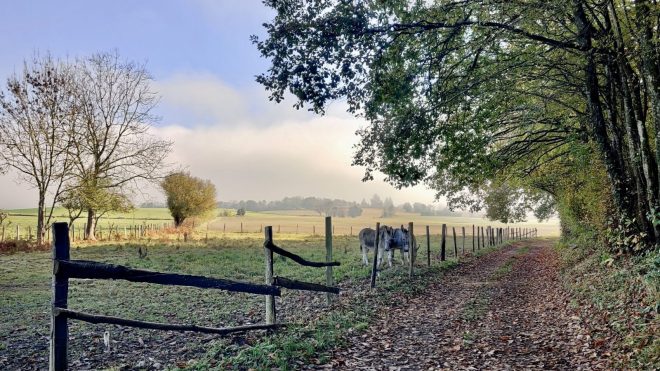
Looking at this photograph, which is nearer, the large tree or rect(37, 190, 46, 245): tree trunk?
the large tree

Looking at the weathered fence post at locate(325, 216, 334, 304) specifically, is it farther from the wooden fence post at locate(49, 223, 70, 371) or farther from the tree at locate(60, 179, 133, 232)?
the tree at locate(60, 179, 133, 232)

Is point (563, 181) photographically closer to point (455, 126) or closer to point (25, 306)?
point (455, 126)

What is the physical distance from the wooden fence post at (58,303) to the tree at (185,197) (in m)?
45.7

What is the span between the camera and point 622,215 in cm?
1230

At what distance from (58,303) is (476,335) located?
676 cm

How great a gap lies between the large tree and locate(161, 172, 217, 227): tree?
39037mm

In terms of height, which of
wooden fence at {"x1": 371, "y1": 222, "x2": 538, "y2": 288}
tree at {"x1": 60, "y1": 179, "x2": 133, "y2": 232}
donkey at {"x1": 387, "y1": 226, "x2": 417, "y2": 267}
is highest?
tree at {"x1": 60, "y1": 179, "x2": 133, "y2": 232}

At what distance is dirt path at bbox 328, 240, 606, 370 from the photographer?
21.6 ft

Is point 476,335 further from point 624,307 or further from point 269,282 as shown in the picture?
point 269,282

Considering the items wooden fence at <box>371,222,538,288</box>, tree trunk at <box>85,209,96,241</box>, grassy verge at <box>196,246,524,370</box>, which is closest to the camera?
grassy verge at <box>196,246,524,370</box>

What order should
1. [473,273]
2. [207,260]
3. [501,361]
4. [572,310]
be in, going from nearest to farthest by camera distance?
[501,361] < [572,310] < [473,273] < [207,260]

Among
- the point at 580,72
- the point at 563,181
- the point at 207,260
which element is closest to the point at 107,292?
the point at 207,260

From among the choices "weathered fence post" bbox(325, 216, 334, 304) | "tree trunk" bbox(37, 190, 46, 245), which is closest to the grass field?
"weathered fence post" bbox(325, 216, 334, 304)

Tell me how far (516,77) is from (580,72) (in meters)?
2.36
